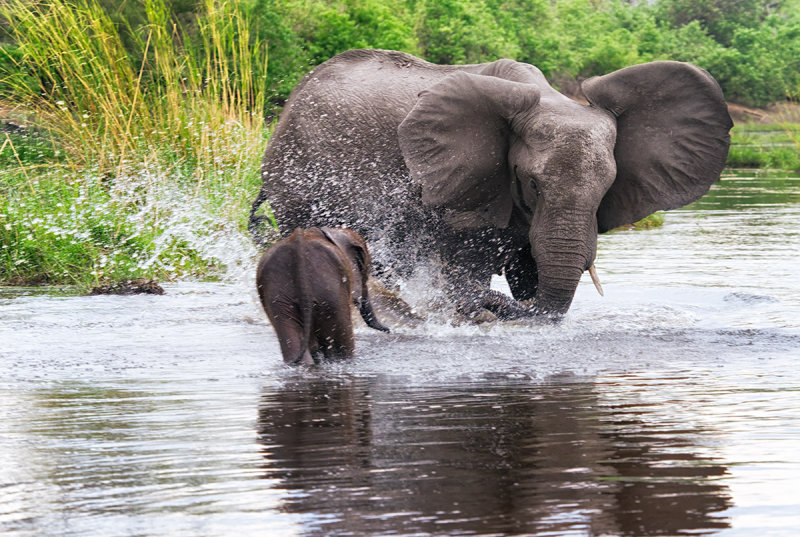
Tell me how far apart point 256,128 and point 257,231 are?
1917 millimetres

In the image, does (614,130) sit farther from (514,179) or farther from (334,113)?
(334,113)

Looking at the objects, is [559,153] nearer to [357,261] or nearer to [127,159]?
[357,261]

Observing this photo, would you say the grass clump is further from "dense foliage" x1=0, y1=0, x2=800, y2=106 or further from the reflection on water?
"dense foliage" x1=0, y1=0, x2=800, y2=106

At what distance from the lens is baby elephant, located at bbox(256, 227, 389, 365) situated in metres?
5.97

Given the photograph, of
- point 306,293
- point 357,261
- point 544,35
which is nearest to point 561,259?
point 357,261

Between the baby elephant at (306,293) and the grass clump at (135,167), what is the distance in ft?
12.5

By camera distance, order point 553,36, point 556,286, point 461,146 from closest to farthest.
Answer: point 556,286
point 461,146
point 553,36

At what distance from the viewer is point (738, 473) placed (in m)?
3.71

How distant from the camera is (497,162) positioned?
7.44m

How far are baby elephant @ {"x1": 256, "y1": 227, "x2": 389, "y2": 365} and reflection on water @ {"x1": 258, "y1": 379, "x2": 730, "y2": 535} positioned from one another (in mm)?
825

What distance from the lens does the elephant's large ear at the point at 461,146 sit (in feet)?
24.2

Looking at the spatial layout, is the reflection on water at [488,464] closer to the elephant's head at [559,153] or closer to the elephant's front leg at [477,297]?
the elephant's head at [559,153]

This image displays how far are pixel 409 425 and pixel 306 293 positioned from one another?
62.8 inches

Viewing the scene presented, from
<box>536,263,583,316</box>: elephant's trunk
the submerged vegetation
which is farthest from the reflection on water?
the submerged vegetation
